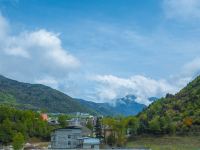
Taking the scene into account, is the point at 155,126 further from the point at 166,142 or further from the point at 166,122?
the point at 166,142

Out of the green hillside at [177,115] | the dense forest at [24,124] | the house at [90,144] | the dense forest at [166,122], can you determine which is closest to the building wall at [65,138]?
the dense forest at [166,122]

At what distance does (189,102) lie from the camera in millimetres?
101875

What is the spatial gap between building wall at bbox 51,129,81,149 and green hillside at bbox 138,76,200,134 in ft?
59.7

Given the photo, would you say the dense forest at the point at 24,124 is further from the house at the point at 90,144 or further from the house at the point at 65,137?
the house at the point at 90,144

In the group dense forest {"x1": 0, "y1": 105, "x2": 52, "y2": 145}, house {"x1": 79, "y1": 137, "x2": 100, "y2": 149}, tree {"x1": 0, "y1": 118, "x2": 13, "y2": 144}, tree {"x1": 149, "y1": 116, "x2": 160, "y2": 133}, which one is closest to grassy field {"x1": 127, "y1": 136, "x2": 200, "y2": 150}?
tree {"x1": 149, "y1": 116, "x2": 160, "y2": 133}

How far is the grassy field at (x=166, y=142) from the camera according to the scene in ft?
222

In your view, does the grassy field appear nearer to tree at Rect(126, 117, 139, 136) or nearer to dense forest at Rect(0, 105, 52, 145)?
tree at Rect(126, 117, 139, 136)

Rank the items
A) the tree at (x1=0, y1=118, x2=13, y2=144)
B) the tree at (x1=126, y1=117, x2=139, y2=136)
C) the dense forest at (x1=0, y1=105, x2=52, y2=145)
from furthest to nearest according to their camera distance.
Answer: the tree at (x1=126, y1=117, x2=139, y2=136), the dense forest at (x1=0, y1=105, x2=52, y2=145), the tree at (x1=0, y1=118, x2=13, y2=144)

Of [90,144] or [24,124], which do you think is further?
[24,124]

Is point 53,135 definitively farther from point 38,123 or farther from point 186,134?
point 186,134

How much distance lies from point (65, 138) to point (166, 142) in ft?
62.1

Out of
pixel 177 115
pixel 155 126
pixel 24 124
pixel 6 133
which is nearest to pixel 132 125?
pixel 155 126

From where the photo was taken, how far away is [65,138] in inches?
3004

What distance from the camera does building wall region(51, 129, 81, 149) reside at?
75.2m
